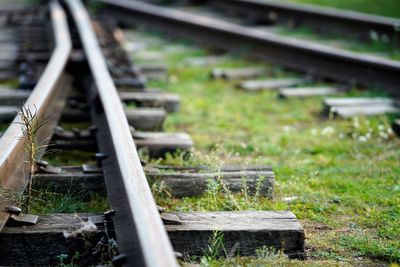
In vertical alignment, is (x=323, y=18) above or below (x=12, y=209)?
above

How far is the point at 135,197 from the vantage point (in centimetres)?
261

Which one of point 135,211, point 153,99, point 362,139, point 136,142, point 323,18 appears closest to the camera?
point 135,211

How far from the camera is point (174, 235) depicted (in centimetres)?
281

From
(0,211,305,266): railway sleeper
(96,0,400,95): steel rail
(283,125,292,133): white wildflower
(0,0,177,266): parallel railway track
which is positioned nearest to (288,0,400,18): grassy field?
(96,0,400,95): steel rail

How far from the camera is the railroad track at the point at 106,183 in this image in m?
2.68

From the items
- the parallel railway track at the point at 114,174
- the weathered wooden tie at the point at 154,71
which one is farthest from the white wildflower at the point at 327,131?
the weathered wooden tie at the point at 154,71

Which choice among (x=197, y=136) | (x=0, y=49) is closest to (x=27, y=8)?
(x=0, y=49)

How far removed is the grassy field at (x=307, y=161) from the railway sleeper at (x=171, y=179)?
0.19ft

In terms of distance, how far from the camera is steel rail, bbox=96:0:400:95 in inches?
244

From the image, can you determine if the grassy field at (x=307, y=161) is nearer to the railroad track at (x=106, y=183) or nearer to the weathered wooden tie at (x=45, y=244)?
the railroad track at (x=106, y=183)

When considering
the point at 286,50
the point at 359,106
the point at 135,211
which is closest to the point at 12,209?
the point at 135,211

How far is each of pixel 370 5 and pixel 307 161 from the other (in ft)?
22.5

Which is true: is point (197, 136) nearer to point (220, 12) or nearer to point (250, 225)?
point (250, 225)

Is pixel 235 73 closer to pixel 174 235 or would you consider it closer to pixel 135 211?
pixel 174 235
